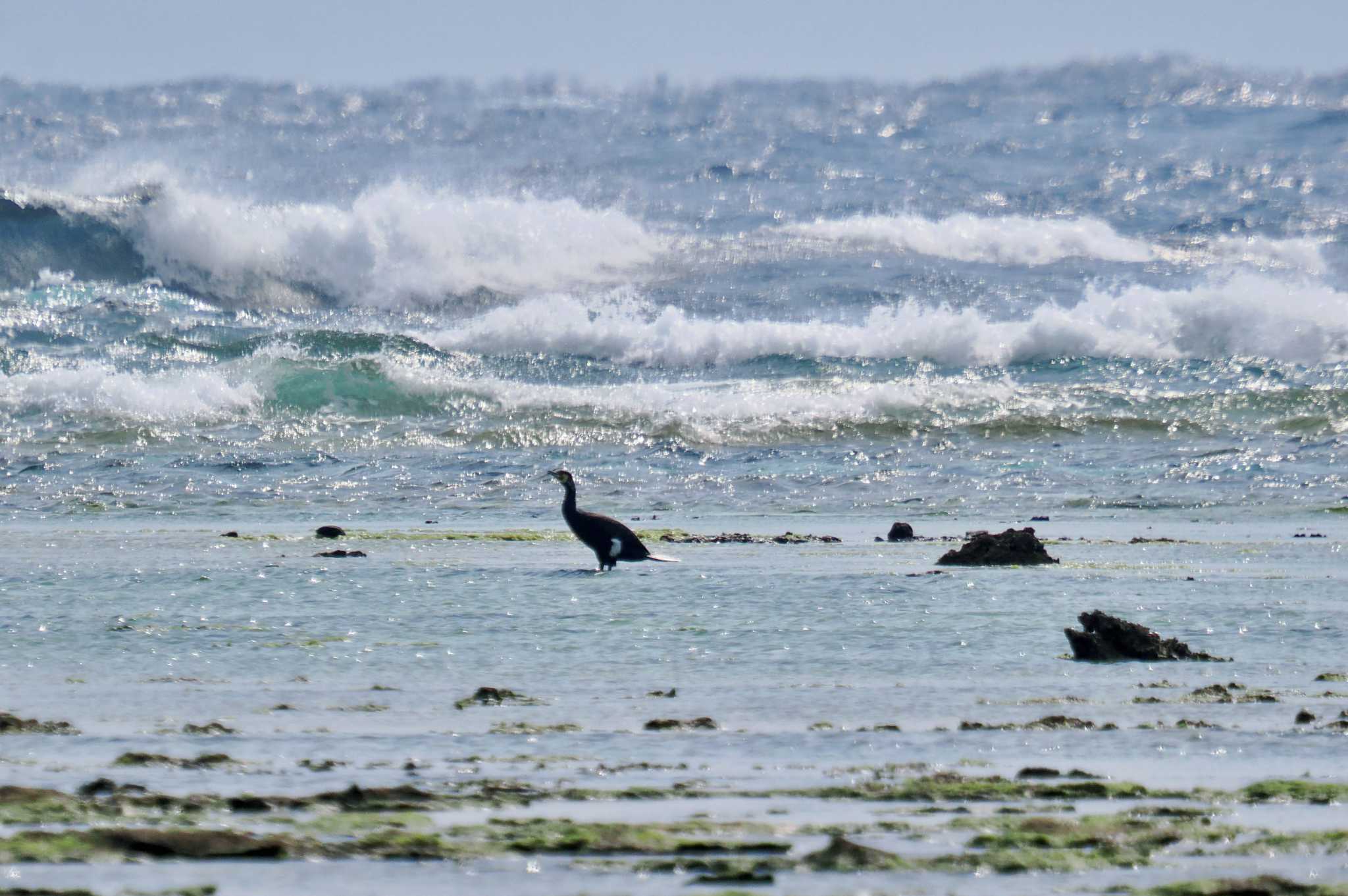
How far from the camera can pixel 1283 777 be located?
15.1ft

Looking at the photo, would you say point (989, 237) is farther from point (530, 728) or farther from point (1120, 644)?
point (530, 728)

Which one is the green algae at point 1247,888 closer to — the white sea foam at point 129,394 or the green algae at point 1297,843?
the green algae at point 1297,843

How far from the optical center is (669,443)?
2614 cm

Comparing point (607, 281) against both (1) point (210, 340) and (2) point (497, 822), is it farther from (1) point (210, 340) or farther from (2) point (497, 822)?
(2) point (497, 822)

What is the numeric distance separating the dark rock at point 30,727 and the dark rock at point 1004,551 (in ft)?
23.3

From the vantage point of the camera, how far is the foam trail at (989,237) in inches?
2036

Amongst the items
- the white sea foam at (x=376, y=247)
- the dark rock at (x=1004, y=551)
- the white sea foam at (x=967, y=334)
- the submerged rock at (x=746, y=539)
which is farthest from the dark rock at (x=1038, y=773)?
the white sea foam at (x=376, y=247)

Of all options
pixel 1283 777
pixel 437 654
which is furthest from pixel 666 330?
pixel 1283 777

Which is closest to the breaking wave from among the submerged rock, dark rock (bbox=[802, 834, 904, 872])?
the submerged rock

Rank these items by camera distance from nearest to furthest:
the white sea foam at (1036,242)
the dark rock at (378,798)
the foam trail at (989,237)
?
the dark rock at (378,798), the white sea foam at (1036,242), the foam trail at (989,237)

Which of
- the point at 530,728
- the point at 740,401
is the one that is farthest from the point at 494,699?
the point at 740,401

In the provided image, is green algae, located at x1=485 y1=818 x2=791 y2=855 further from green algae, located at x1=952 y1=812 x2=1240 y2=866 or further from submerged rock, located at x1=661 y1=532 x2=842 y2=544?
submerged rock, located at x1=661 y1=532 x2=842 y2=544

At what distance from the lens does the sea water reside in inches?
211

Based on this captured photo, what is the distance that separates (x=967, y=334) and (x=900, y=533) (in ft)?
81.2
